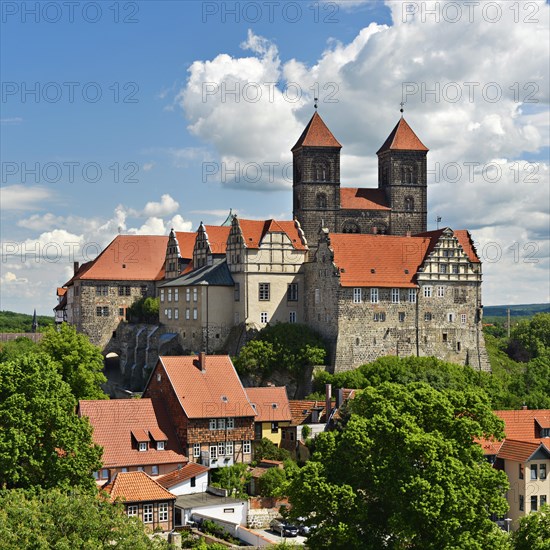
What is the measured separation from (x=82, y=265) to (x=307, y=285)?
30.7 m

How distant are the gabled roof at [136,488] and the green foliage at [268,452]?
11.1 meters

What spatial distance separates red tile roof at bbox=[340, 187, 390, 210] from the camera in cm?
9144

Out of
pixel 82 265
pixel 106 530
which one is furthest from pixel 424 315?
pixel 106 530

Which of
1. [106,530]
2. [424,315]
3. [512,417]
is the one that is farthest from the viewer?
[424,315]

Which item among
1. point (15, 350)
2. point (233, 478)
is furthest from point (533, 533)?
point (15, 350)

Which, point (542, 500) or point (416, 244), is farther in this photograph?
point (416, 244)

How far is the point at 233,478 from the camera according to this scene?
56969 millimetres

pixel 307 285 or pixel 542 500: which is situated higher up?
pixel 307 285

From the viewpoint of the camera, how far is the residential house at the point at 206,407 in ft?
195

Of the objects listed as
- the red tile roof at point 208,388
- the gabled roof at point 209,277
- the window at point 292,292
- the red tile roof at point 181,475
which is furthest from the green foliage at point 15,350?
the red tile roof at point 181,475

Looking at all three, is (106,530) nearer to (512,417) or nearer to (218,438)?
(218,438)

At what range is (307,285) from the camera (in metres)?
80.2

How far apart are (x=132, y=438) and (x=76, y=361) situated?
1306 centimetres

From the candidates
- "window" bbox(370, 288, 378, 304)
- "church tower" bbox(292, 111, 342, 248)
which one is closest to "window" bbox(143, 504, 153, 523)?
"window" bbox(370, 288, 378, 304)
